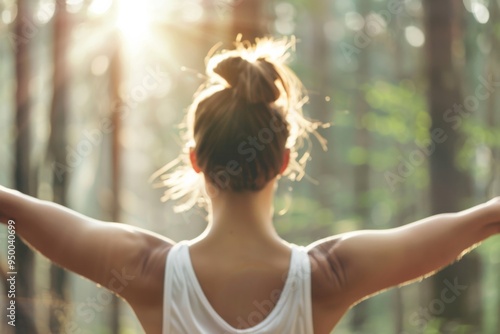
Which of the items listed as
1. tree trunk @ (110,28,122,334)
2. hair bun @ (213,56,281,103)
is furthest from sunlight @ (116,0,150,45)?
hair bun @ (213,56,281,103)

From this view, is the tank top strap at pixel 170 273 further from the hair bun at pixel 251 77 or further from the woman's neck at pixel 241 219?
the hair bun at pixel 251 77

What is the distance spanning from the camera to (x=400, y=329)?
15625 mm

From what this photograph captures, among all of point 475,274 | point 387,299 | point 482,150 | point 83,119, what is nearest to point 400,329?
point 387,299

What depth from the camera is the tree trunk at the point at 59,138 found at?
9.70 metres

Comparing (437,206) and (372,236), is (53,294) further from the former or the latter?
(372,236)

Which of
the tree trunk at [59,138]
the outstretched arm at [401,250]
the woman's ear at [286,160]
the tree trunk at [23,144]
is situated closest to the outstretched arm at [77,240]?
the woman's ear at [286,160]

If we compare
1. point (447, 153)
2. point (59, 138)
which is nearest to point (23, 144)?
point (59, 138)

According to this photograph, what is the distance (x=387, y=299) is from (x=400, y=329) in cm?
322

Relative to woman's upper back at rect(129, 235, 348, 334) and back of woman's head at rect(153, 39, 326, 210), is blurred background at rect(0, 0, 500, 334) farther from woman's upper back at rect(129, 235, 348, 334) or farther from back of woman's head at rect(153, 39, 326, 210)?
woman's upper back at rect(129, 235, 348, 334)

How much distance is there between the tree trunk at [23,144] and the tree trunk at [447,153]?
16.0 feet

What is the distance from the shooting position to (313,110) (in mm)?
21234

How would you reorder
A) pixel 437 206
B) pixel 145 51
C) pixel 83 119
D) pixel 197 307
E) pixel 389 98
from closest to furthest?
pixel 197 307, pixel 437 206, pixel 389 98, pixel 145 51, pixel 83 119

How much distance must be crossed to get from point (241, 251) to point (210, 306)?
20 cm

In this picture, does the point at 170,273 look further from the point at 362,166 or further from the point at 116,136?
the point at 362,166
